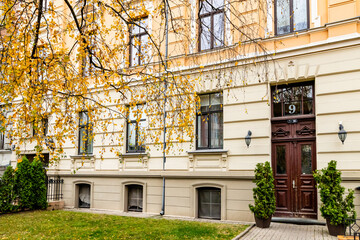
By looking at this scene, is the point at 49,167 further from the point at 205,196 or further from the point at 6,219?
the point at 205,196

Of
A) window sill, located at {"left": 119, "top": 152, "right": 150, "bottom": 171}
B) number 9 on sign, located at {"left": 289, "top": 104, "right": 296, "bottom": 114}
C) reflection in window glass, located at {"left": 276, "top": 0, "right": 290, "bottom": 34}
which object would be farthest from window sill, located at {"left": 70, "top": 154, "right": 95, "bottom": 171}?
reflection in window glass, located at {"left": 276, "top": 0, "right": 290, "bottom": 34}

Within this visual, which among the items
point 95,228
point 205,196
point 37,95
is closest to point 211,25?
point 205,196

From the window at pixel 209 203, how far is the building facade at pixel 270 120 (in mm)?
36

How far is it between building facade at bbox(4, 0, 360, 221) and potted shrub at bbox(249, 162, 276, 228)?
1.01 meters

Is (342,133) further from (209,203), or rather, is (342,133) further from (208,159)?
(209,203)

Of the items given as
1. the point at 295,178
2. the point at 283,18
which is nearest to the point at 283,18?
the point at 283,18

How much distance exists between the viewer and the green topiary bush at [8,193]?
1293 cm

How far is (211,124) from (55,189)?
27.0 ft

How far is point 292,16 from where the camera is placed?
1102 centimetres

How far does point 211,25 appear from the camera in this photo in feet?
40.3

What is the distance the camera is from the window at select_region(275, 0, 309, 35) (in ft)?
35.8

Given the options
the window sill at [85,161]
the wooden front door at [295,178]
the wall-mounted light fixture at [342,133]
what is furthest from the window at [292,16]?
the window sill at [85,161]

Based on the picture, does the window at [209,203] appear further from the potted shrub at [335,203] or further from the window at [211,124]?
the potted shrub at [335,203]

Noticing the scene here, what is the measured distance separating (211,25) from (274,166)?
5.65m
